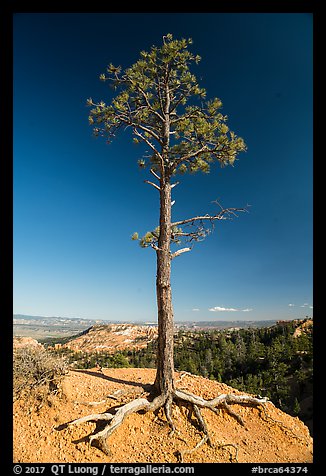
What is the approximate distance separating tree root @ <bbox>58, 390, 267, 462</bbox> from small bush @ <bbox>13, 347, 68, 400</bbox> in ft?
3.54

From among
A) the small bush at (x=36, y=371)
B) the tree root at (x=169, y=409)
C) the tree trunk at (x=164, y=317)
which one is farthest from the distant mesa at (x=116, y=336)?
the small bush at (x=36, y=371)

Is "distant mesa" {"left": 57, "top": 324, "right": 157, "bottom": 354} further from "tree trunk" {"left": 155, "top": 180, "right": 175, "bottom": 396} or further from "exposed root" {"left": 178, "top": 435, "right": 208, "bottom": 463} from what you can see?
"exposed root" {"left": 178, "top": 435, "right": 208, "bottom": 463}

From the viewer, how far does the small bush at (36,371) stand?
17.7 feet

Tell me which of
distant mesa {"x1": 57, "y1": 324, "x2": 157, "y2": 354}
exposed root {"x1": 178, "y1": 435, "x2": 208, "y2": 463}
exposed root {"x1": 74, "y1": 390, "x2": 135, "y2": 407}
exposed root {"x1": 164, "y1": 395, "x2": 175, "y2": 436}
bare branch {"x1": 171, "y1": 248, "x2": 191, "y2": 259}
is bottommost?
distant mesa {"x1": 57, "y1": 324, "x2": 157, "y2": 354}

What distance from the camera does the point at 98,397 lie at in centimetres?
596

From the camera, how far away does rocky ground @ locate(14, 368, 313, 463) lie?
450 centimetres

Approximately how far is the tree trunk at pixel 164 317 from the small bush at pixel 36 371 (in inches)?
84.8

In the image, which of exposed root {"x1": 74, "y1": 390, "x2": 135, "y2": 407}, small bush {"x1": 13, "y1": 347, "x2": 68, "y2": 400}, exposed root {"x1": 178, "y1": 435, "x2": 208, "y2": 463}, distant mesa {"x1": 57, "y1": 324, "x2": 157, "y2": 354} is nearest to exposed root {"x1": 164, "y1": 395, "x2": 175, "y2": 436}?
exposed root {"x1": 178, "y1": 435, "x2": 208, "y2": 463}

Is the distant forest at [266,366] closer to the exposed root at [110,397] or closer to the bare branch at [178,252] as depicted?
the exposed root at [110,397]

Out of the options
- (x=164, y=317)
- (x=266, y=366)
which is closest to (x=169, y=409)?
(x=164, y=317)

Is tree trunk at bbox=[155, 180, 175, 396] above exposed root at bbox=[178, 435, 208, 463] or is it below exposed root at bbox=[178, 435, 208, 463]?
above

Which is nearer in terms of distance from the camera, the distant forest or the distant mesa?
the distant forest

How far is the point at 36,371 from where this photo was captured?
5699mm

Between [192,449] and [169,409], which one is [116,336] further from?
[192,449]
